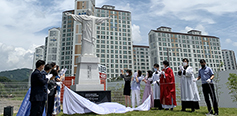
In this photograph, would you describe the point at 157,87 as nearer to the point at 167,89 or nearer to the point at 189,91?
the point at 167,89

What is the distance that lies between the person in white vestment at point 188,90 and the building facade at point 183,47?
66266 mm

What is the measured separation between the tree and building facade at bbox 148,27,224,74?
203ft

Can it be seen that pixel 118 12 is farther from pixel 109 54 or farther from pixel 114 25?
pixel 109 54

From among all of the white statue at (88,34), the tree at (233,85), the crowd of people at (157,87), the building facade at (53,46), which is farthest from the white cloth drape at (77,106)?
the building facade at (53,46)

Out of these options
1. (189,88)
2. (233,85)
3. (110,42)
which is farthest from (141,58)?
(189,88)

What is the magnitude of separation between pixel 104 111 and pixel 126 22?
7173cm

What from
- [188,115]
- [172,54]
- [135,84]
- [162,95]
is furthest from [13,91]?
[172,54]

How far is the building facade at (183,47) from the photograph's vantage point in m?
73.1

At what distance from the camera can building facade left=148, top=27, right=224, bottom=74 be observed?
7306cm

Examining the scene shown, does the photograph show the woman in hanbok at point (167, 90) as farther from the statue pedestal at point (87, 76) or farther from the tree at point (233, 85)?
the tree at point (233, 85)

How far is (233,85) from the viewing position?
9.48 metres

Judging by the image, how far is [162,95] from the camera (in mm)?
6785

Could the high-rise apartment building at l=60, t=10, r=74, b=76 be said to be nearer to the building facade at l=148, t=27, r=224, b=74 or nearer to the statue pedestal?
the building facade at l=148, t=27, r=224, b=74

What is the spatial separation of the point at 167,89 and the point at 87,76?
12.6ft
